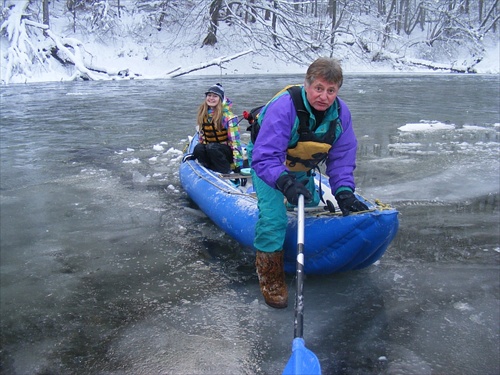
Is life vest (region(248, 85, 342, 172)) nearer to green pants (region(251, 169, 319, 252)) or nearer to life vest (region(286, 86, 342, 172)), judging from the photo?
life vest (region(286, 86, 342, 172))

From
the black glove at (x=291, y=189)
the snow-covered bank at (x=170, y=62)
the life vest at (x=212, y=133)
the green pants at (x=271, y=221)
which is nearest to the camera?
the black glove at (x=291, y=189)

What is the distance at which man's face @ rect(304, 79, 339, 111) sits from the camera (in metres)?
2.78

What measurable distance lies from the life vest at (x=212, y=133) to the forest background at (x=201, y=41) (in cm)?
1627

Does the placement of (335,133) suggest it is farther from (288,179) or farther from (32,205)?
(32,205)

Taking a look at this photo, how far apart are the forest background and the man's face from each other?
18592 mm

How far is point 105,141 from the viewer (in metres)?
8.19

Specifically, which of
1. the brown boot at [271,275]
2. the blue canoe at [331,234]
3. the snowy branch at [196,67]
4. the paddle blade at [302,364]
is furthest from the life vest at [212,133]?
the snowy branch at [196,67]

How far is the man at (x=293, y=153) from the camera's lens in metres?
2.80

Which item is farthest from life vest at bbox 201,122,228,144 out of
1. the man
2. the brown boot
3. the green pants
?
the brown boot

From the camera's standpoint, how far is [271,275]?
307 centimetres

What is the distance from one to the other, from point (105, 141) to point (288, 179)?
606cm

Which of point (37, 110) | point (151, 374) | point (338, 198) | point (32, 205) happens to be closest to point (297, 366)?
point (151, 374)

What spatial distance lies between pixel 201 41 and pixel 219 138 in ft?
72.4

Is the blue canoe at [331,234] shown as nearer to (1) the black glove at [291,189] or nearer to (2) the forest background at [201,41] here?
(1) the black glove at [291,189]
